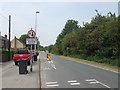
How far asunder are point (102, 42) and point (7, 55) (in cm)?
1527

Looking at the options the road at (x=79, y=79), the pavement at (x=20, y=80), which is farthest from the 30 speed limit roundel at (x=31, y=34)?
the pavement at (x=20, y=80)

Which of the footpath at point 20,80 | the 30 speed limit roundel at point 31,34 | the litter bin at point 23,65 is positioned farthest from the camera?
the 30 speed limit roundel at point 31,34

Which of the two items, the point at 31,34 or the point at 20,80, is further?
the point at 31,34

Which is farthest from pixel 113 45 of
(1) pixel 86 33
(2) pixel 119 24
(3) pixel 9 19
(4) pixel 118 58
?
(3) pixel 9 19

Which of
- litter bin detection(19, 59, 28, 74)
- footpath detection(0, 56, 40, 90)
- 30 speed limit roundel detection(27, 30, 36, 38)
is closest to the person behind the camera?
footpath detection(0, 56, 40, 90)

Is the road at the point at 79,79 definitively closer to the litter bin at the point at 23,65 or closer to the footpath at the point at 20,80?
the footpath at the point at 20,80

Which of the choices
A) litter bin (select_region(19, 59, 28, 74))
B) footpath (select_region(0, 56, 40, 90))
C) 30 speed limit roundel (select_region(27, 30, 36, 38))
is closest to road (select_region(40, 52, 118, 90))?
footpath (select_region(0, 56, 40, 90))

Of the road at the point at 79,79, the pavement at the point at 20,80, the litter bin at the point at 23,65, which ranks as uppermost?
the litter bin at the point at 23,65

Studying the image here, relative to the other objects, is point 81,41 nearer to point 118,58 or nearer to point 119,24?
point 118,58

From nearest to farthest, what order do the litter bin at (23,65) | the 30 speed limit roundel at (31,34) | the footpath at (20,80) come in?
the footpath at (20,80)
the litter bin at (23,65)
the 30 speed limit roundel at (31,34)

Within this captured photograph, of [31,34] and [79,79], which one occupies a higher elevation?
[31,34]

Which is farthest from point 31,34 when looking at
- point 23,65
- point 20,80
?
point 20,80

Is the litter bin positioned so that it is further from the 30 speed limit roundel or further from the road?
the 30 speed limit roundel

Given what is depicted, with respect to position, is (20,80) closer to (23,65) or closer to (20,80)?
(20,80)
